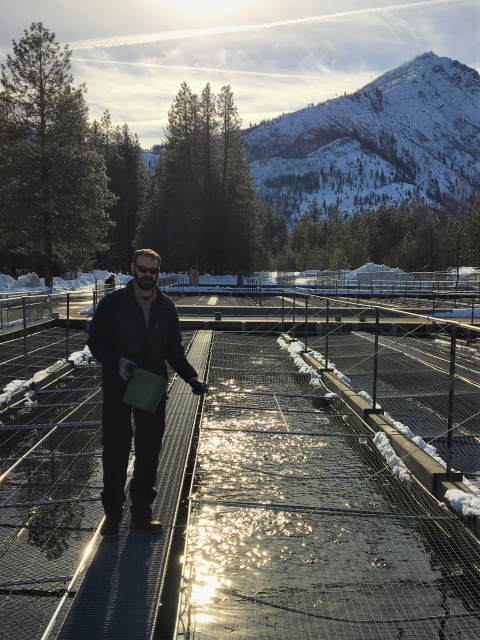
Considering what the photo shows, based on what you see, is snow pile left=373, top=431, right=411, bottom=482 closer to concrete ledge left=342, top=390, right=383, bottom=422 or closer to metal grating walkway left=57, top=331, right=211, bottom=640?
concrete ledge left=342, top=390, right=383, bottom=422

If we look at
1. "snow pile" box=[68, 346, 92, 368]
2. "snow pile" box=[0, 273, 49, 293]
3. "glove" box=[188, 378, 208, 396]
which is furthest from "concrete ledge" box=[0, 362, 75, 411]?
"snow pile" box=[0, 273, 49, 293]

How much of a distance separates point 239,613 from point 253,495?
1472mm

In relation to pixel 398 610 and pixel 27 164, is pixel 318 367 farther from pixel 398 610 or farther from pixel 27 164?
pixel 27 164

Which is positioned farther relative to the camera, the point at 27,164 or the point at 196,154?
the point at 196,154

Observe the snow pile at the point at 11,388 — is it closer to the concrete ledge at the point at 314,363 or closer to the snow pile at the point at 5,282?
the concrete ledge at the point at 314,363

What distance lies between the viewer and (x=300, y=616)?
2877 mm

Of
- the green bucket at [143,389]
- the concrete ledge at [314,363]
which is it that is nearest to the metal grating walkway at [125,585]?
the green bucket at [143,389]

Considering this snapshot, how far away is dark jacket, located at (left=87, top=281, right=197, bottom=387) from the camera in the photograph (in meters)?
3.20

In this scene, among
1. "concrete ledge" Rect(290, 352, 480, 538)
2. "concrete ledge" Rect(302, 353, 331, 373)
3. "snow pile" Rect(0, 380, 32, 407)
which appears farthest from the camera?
"concrete ledge" Rect(302, 353, 331, 373)

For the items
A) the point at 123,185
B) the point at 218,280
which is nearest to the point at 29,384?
the point at 218,280

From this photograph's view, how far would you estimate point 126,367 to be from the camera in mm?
3080

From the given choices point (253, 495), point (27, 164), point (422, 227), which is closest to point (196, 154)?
point (27, 164)

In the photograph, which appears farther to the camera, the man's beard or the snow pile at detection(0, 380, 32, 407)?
the snow pile at detection(0, 380, 32, 407)

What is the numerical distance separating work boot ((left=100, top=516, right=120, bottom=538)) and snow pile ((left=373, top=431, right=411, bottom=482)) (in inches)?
101
